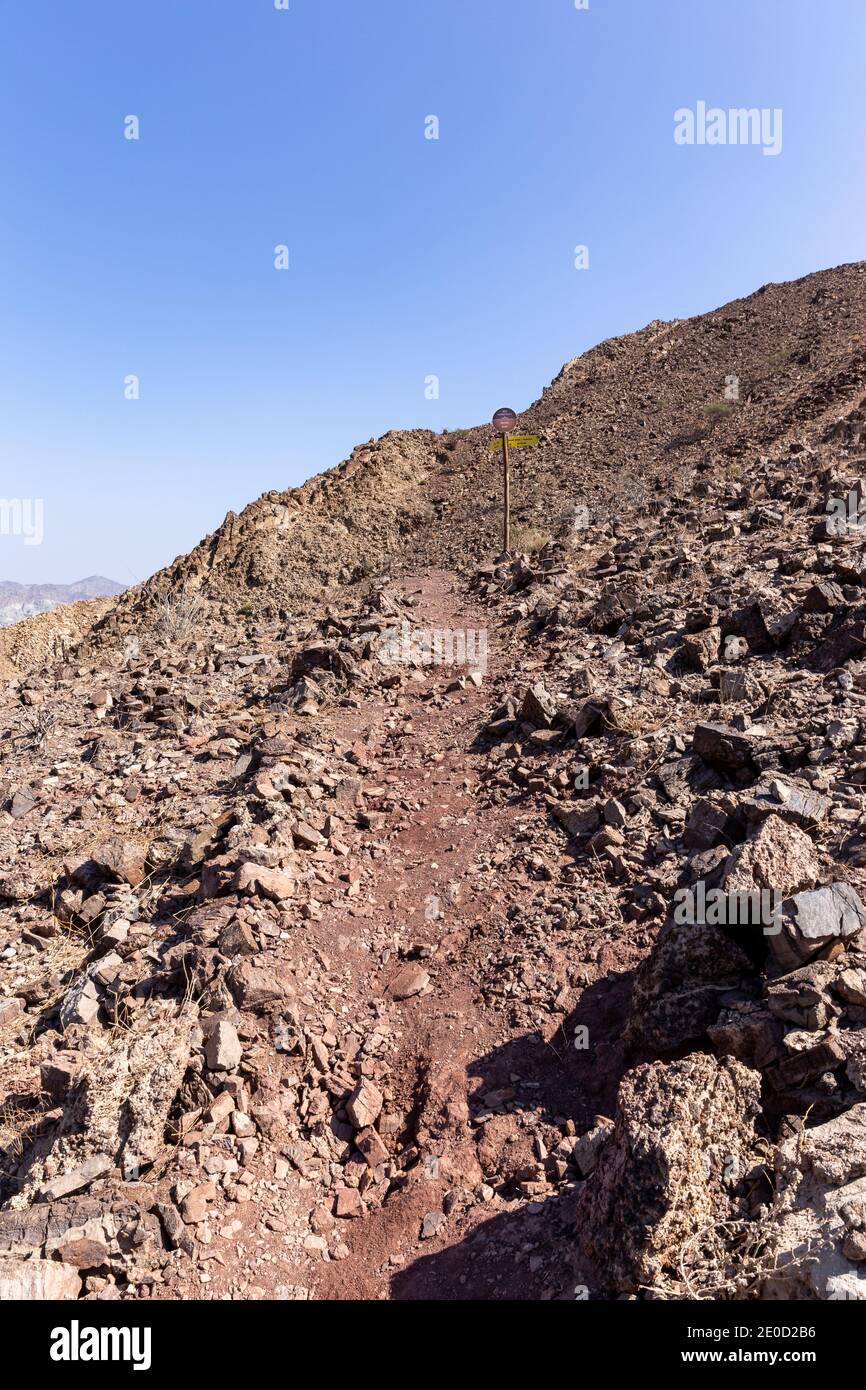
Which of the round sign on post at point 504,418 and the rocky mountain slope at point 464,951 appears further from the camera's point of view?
the round sign on post at point 504,418

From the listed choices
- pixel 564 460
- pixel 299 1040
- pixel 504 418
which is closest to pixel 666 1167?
pixel 299 1040

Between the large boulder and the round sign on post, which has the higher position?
the round sign on post

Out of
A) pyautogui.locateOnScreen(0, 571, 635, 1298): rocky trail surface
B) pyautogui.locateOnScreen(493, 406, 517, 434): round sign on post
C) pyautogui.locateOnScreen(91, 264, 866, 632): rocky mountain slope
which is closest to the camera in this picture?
pyautogui.locateOnScreen(0, 571, 635, 1298): rocky trail surface

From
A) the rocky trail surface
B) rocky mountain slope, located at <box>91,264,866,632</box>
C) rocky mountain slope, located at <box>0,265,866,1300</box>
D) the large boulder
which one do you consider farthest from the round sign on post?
the large boulder

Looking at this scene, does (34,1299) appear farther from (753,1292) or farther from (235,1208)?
(753,1292)

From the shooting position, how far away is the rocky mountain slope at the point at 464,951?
8.27 ft

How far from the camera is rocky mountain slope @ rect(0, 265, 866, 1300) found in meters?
2.52

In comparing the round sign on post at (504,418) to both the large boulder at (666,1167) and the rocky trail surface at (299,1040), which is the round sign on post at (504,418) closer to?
the rocky trail surface at (299,1040)

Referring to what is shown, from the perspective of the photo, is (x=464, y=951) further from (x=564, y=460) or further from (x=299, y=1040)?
(x=564, y=460)

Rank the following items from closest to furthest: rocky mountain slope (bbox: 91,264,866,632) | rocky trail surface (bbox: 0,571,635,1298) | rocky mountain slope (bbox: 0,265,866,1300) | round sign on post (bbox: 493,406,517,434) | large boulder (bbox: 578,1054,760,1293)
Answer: large boulder (bbox: 578,1054,760,1293) < rocky mountain slope (bbox: 0,265,866,1300) < rocky trail surface (bbox: 0,571,635,1298) < round sign on post (bbox: 493,406,517,434) < rocky mountain slope (bbox: 91,264,866,632)

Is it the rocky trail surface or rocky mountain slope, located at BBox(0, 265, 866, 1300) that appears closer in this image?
rocky mountain slope, located at BBox(0, 265, 866, 1300)

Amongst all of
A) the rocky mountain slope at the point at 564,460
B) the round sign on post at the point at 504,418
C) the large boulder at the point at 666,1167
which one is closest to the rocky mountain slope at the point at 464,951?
the large boulder at the point at 666,1167

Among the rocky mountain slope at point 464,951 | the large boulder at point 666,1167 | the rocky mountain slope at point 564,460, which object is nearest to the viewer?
the large boulder at point 666,1167

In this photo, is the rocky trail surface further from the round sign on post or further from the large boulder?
the round sign on post
